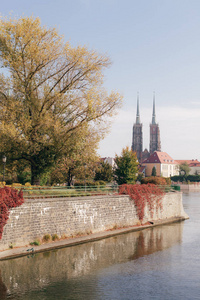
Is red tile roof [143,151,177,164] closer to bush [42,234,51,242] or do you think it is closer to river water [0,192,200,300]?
river water [0,192,200,300]

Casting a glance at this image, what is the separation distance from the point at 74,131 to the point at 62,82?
4.65 meters

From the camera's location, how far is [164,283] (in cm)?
1512

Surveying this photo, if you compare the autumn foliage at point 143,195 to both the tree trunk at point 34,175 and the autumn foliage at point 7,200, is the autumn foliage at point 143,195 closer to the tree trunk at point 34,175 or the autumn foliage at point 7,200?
the tree trunk at point 34,175

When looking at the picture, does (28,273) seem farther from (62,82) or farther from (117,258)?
(62,82)

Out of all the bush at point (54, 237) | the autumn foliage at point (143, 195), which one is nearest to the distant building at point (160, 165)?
the autumn foliage at point (143, 195)

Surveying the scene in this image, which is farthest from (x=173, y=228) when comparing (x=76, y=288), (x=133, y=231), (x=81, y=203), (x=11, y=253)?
(x=76, y=288)

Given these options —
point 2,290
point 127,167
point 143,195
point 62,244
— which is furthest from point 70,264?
point 127,167

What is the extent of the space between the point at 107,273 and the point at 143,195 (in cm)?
1684

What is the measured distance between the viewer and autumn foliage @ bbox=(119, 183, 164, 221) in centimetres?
3139

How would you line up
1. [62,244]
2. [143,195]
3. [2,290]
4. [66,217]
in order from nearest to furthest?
[2,290] → [62,244] → [66,217] → [143,195]

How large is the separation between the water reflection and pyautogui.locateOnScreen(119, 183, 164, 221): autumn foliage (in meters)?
4.97

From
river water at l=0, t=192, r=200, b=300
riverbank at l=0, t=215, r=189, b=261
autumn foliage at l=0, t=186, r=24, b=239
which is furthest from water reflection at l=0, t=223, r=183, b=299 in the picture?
autumn foliage at l=0, t=186, r=24, b=239

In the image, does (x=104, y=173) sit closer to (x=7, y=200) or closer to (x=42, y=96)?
(x=42, y=96)

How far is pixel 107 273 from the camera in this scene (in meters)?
16.5
